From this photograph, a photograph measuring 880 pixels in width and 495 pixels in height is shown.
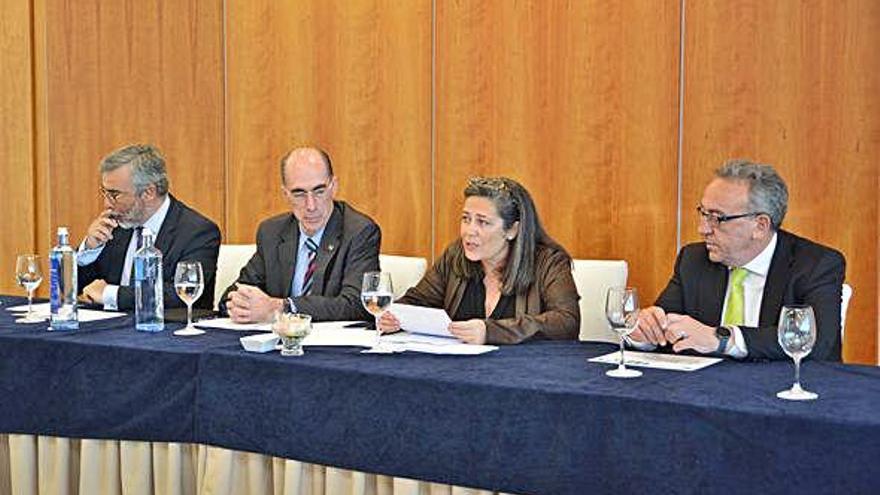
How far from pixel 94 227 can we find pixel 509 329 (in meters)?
1.74

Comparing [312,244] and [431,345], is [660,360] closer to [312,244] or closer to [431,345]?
[431,345]

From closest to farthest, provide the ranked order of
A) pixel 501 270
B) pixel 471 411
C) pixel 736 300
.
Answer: pixel 471 411
pixel 736 300
pixel 501 270

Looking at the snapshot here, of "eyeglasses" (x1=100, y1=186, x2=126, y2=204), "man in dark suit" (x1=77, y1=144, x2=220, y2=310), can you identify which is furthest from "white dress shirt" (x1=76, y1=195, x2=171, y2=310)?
"eyeglasses" (x1=100, y1=186, x2=126, y2=204)

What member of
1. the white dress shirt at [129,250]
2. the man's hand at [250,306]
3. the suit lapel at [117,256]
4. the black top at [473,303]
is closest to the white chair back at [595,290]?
the black top at [473,303]

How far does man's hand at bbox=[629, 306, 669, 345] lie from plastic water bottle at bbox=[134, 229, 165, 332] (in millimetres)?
1349

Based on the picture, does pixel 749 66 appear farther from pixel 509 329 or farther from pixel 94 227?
pixel 94 227

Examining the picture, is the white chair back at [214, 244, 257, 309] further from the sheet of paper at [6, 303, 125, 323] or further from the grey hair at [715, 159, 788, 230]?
the grey hair at [715, 159, 788, 230]

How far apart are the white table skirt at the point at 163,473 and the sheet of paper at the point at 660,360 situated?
0.48 meters

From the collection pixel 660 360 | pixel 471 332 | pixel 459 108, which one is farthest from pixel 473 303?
pixel 459 108

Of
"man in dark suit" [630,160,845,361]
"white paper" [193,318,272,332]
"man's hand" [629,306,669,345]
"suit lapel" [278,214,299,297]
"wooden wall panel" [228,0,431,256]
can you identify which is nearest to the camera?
"man's hand" [629,306,669,345]

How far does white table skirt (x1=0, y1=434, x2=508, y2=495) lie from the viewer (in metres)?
2.65

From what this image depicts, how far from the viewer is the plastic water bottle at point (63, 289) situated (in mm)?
3230

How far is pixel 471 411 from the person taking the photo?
2436 mm

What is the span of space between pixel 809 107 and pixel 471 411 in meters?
2.19
